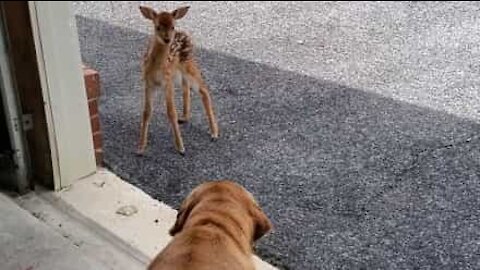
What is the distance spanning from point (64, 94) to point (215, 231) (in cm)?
87

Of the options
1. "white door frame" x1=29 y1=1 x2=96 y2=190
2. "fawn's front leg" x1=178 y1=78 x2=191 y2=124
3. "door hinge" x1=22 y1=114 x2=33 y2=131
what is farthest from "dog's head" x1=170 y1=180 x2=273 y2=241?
"fawn's front leg" x1=178 y1=78 x2=191 y2=124

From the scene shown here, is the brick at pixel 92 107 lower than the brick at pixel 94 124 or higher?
higher

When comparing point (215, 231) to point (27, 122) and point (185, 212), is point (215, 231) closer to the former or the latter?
point (185, 212)

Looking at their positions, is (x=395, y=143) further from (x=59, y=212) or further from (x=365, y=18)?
(x=365, y=18)

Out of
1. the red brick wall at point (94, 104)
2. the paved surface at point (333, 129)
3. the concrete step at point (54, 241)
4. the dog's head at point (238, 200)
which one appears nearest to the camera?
the dog's head at point (238, 200)

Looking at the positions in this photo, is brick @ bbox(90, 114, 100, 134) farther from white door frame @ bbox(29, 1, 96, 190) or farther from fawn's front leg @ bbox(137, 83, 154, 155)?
fawn's front leg @ bbox(137, 83, 154, 155)

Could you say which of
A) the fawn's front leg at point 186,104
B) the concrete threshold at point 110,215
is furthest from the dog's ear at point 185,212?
the fawn's front leg at point 186,104

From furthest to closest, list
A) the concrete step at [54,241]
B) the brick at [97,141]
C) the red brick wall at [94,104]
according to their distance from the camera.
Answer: the brick at [97,141], the red brick wall at [94,104], the concrete step at [54,241]

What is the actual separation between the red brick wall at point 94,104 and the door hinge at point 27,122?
0.22 m

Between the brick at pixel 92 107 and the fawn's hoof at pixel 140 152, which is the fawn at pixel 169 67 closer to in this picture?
the fawn's hoof at pixel 140 152

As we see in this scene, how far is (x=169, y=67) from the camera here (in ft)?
8.24

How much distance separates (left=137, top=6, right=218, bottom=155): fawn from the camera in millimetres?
2443

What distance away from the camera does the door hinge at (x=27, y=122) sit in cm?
217

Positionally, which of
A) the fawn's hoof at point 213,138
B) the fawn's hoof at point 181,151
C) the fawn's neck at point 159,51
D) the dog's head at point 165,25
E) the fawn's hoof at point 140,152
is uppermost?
the dog's head at point 165,25
